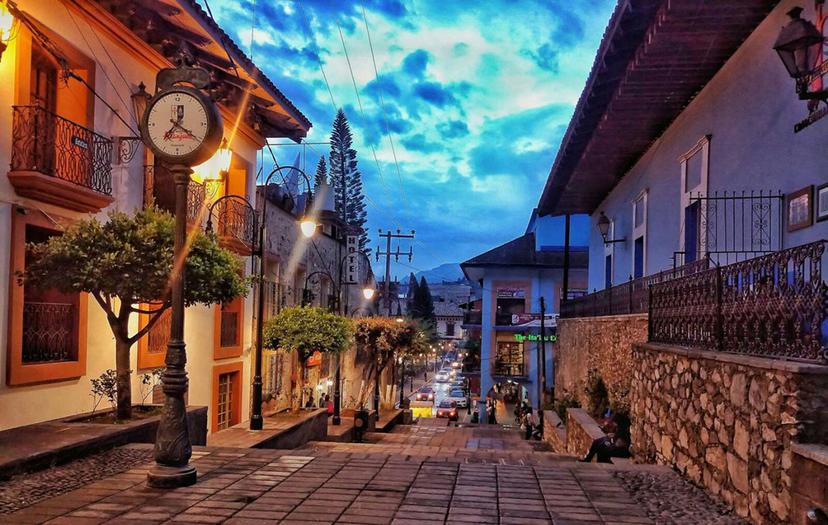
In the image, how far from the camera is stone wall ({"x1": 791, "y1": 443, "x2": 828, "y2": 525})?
3.29 m

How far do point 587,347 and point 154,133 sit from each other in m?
12.7

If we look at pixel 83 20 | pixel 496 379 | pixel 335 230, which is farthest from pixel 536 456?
pixel 496 379

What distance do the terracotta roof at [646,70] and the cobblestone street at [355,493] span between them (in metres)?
5.95

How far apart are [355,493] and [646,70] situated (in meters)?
8.43

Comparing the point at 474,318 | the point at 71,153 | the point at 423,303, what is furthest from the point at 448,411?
the point at 423,303

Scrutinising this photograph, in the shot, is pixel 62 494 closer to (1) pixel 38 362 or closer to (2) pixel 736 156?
(1) pixel 38 362

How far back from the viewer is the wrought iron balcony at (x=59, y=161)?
312 inches

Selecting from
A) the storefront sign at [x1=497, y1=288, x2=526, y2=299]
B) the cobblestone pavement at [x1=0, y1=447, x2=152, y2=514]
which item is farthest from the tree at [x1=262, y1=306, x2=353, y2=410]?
the storefront sign at [x1=497, y1=288, x2=526, y2=299]

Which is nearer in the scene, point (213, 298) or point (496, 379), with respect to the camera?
point (213, 298)

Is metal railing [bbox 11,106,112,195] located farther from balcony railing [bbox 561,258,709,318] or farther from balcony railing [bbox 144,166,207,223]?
balcony railing [bbox 561,258,709,318]

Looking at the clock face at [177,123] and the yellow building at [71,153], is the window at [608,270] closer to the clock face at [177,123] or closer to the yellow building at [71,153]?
the yellow building at [71,153]

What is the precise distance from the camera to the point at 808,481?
3.43 m

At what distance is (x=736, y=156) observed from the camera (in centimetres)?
984

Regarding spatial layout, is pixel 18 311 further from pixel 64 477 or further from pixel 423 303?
pixel 423 303
